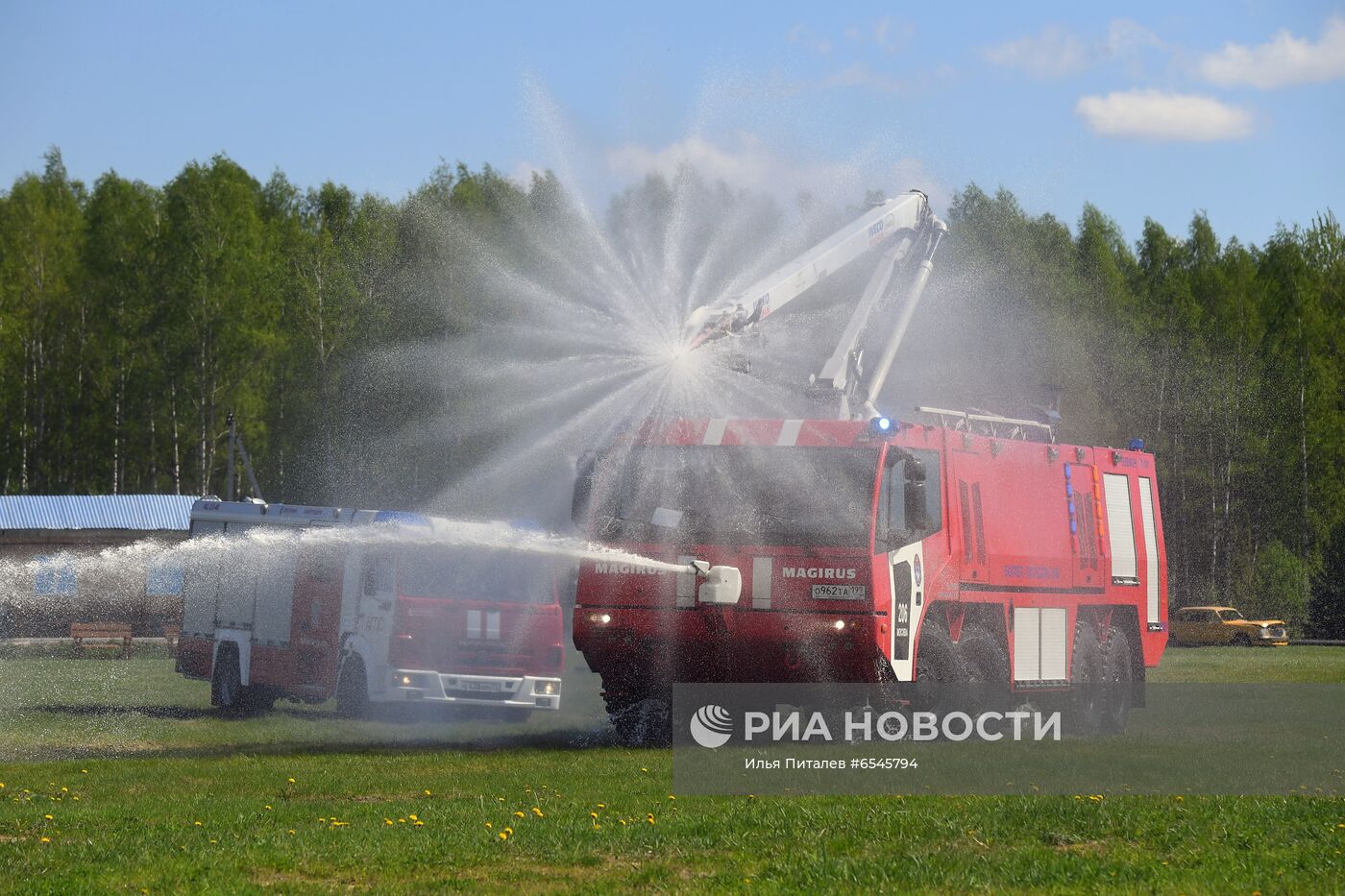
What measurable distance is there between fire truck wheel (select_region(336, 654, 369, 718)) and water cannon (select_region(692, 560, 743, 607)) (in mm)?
7206

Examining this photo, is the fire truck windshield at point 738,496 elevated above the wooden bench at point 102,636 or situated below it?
above

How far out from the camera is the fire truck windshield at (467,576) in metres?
21.8

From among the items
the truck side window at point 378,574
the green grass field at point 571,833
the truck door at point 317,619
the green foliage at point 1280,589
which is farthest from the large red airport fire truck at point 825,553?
the green foliage at point 1280,589

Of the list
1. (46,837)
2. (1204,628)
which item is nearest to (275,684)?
(46,837)

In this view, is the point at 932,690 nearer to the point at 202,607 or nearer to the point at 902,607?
the point at 902,607

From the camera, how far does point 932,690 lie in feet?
56.3

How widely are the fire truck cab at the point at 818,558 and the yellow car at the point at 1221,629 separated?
36098 millimetres

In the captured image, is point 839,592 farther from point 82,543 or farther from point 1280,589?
point 1280,589

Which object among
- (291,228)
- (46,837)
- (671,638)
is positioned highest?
(291,228)

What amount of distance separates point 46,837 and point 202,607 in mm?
15413

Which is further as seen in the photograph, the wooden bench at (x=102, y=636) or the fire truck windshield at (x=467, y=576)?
the wooden bench at (x=102, y=636)

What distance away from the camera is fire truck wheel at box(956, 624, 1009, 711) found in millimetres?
17875

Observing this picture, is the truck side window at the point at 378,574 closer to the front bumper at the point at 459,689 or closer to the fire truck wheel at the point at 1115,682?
the front bumper at the point at 459,689

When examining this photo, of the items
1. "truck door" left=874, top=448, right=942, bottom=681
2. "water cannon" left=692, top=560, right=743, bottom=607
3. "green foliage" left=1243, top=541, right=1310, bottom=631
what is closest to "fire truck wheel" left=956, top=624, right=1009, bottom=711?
"truck door" left=874, top=448, right=942, bottom=681
